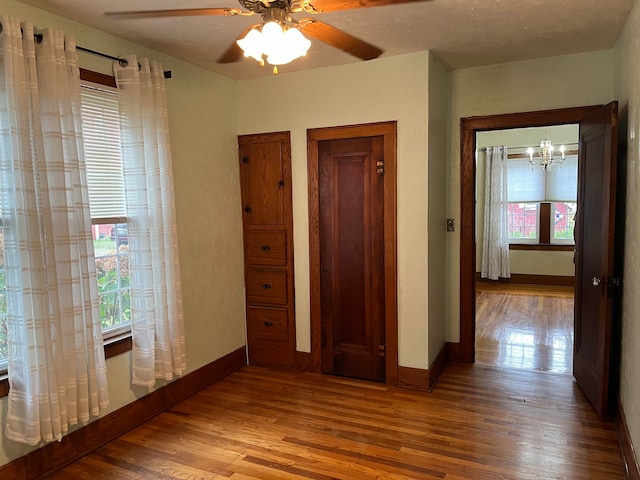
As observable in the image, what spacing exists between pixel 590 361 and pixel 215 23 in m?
3.42

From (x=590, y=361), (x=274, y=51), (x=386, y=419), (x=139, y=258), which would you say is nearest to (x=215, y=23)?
(x=274, y=51)

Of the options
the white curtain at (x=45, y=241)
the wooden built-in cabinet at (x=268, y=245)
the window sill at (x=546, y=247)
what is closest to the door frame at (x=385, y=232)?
the wooden built-in cabinet at (x=268, y=245)

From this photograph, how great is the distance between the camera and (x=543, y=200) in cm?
788

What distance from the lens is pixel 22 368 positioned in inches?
89.4

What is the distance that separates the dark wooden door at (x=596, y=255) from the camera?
2.81 metres

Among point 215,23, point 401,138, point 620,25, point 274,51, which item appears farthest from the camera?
point 401,138

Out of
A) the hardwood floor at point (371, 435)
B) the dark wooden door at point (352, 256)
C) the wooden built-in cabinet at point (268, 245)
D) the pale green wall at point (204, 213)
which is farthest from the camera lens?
the wooden built-in cabinet at point (268, 245)

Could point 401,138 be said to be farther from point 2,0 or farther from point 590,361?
point 2,0

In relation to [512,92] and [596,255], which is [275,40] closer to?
[596,255]

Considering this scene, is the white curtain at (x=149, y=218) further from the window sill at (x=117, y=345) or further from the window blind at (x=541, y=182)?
the window blind at (x=541, y=182)

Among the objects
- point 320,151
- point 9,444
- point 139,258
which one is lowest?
point 9,444

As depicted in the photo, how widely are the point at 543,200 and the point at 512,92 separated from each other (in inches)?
187

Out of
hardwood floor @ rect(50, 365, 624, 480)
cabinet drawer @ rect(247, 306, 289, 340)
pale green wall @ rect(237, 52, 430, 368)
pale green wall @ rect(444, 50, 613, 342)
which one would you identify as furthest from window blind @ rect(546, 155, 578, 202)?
cabinet drawer @ rect(247, 306, 289, 340)

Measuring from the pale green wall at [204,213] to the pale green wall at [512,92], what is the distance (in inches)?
71.4
